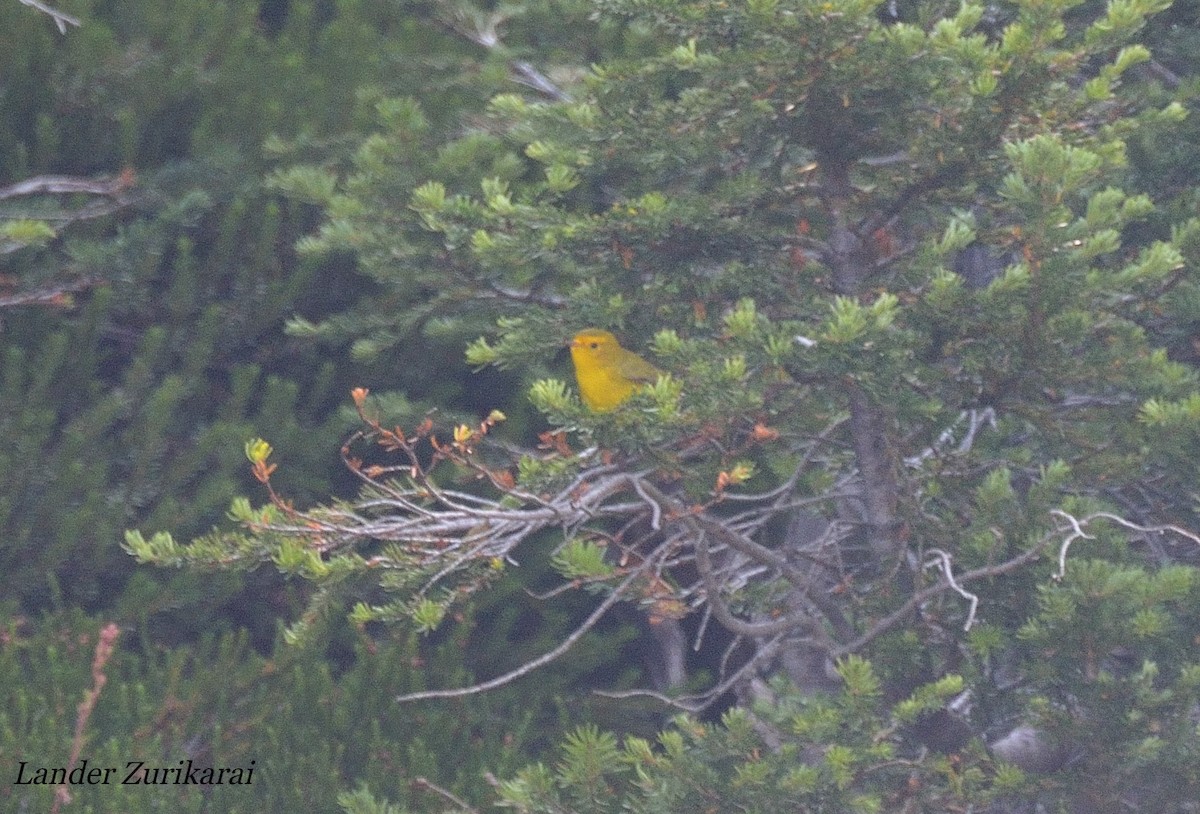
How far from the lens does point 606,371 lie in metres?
5.29

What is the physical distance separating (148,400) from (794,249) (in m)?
2.87

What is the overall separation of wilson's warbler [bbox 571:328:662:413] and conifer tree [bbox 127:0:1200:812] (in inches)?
23.7

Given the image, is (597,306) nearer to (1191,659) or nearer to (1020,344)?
(1020,344)

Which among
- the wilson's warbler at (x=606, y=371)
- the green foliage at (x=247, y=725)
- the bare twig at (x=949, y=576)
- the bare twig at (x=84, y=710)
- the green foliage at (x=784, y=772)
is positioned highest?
the bare twig at (x=949, y=576)

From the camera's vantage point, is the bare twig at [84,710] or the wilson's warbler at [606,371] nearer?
the bare twig at [84,710]

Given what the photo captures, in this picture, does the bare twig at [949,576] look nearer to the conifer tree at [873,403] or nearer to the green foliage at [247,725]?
the conifer tree at [873,403]

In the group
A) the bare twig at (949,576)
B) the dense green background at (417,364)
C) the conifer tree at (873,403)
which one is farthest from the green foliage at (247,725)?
the bare twig at (949,576)

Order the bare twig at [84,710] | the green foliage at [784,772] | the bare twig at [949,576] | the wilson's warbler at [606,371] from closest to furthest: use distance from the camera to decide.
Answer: the bare twig at [949,576], the green foliage at [784,772], the bare twig at [84,710], the wilson's warbler at [606,371]

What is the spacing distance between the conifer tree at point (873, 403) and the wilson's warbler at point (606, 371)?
602 mm

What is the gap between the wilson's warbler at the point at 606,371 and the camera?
5.10 m
